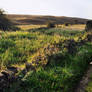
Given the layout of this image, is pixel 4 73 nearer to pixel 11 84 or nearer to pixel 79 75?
pixel 11 84

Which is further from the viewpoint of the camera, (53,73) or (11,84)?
(53,73)

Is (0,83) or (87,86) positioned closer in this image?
(0,83)

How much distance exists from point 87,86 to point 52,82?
1150mm

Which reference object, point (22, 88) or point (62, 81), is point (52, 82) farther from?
point (22, 88)

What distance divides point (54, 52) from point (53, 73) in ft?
5.28

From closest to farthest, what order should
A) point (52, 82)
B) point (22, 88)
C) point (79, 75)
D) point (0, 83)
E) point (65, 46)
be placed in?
1. point (0, 83)
2. point (22, 88)
3. point (52, 82)
4. point (79, 75)
5. point (65, 46)

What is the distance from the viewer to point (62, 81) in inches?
217

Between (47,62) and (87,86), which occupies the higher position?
(47,62)

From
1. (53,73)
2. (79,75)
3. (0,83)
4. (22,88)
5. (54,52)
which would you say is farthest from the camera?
(54,52)

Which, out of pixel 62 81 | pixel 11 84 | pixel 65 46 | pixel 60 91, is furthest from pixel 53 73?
pixel 65 46

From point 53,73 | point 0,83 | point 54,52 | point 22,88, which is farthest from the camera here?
point 54,52

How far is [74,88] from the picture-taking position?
18.8ft

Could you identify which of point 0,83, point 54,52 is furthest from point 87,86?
point 0,83

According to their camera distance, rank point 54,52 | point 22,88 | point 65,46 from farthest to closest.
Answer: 1. point 65,46
2. point 54,52
3. point 22,88
